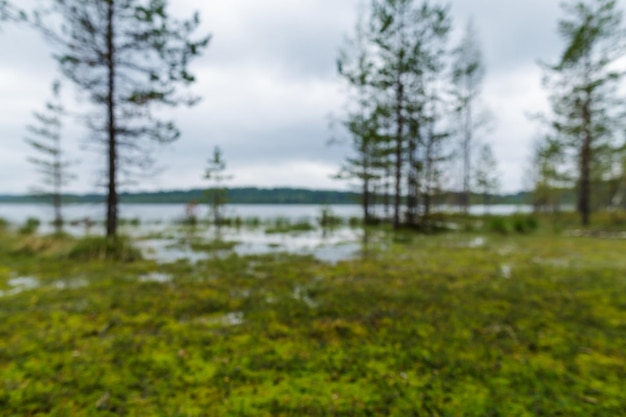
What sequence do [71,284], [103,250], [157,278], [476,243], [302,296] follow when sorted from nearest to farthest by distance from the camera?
[302,296] → [71,284] → [157,278] → [103,250] → [476,243]

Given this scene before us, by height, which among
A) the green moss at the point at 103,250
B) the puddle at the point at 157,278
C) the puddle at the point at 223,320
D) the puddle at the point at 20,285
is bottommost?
the puddle at the point at 157,278

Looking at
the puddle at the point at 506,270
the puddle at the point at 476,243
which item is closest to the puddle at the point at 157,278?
the puddle at the point at 506,270

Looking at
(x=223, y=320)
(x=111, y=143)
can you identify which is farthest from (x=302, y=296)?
(x=111, y=143)

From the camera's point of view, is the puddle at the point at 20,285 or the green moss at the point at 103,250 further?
the green moss at the point at 103,250

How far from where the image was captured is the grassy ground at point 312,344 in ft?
7.31

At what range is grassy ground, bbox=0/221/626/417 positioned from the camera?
2229 mm

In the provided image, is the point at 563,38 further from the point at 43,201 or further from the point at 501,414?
the point at 43,201

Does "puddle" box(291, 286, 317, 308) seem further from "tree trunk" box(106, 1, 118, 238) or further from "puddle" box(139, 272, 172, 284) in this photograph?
"tree trunk" box(106, 1, 118, 238)

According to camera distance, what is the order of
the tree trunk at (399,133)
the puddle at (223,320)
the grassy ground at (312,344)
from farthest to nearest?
the tree trunk at (399,133) < the puddle at (223,320) < the grassy ground at (312,344)

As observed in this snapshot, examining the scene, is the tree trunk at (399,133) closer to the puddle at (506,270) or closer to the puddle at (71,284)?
the puddle at (506,270)

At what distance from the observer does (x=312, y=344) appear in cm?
318

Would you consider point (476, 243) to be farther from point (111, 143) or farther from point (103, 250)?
point (111, 143)

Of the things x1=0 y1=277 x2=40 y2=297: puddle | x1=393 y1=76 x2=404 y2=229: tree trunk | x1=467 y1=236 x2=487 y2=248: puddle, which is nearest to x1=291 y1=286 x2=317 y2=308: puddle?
x1=0 y1=277 x2=40 y2=297: puddle

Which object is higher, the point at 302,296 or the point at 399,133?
the point at 399,133
